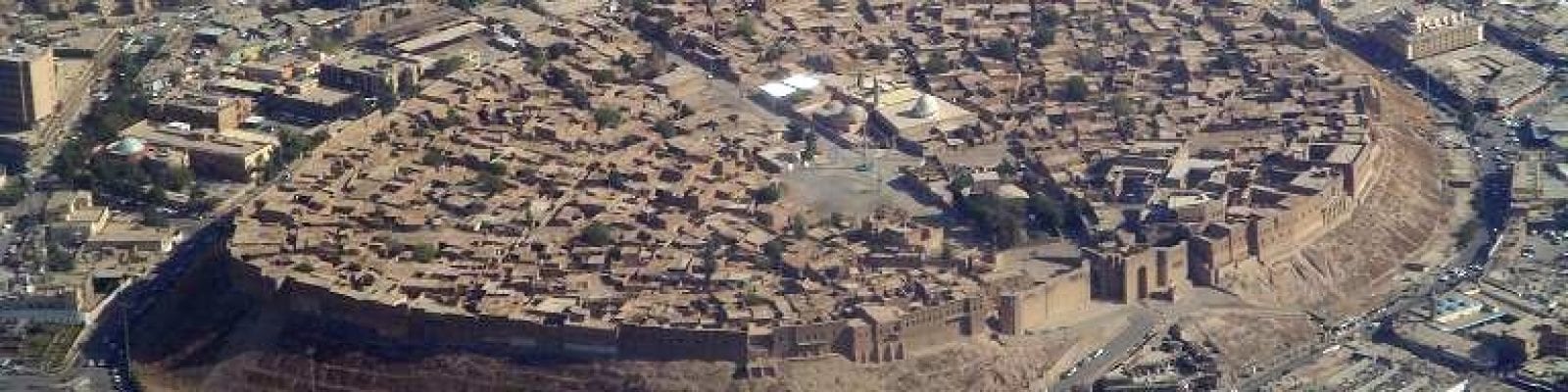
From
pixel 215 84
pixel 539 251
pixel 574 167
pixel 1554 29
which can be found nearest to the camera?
pixel 539 251

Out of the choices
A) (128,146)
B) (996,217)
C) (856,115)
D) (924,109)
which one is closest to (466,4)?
(128,146)

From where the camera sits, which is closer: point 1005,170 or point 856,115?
point 1005,170

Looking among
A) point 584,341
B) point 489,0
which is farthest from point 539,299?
point 489,0

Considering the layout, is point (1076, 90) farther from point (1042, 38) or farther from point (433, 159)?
point (433, 159)

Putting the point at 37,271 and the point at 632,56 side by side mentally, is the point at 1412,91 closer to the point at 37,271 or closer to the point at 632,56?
the point at 632,56

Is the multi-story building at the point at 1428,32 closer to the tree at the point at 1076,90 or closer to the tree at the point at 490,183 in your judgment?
the tree at the point at 1076,90

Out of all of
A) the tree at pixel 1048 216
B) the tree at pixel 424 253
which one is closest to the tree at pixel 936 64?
the tree at pixel 1048 216
